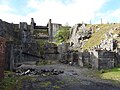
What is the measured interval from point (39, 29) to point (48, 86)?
6799cm

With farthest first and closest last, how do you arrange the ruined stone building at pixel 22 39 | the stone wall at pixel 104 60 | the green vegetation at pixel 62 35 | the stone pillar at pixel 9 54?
the green vegetation at pixel 62 35 < the ruined stone building at pixel 22 39 < the stone wall at pixel 104 60 < the stone pillar at pixel 9 54

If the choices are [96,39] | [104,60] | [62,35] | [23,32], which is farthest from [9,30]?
[104,60]

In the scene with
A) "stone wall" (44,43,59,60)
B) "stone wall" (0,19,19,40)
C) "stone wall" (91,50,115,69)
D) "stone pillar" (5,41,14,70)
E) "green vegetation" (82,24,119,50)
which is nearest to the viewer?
"stone pillar" (5,41,14,70)

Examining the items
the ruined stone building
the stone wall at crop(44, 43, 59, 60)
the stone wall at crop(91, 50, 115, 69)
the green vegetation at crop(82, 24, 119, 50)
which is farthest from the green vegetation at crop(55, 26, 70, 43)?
the stone wall at crop(91, 50, 115, 69)

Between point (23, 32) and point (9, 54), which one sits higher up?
point (23, 32)

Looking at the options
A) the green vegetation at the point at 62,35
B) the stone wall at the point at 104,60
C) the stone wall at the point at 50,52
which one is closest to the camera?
the stone wall at the point at 104,60

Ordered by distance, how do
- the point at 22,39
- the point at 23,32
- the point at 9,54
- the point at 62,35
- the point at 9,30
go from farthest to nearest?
1. the point at 62,35
2. the point at 23,32
3. the point at 9,30
4. the point at 22,39
5. the point at 9,54

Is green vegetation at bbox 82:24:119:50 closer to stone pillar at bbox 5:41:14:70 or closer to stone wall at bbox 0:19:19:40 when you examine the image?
stone wall at bbox 0:19:19:40

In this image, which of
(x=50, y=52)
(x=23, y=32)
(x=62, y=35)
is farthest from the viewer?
(x=62, y=35)

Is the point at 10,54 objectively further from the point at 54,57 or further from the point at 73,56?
the point at 54,57

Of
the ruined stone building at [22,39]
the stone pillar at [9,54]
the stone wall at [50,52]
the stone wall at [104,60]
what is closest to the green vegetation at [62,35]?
the ruined stone building at [22,39]

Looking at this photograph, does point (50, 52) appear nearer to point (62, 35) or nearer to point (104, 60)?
point (62, 35)

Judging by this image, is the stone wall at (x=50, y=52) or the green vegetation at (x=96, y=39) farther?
the stone wall at (x=50, y=52)

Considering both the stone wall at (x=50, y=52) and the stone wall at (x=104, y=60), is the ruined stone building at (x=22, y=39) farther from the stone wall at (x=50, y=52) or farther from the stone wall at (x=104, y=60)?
the stone wall at (x=104, y=60)
